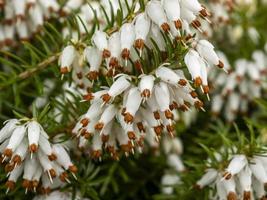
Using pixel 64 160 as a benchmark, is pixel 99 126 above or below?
above

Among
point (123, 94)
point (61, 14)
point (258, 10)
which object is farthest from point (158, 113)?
point (258, 10)

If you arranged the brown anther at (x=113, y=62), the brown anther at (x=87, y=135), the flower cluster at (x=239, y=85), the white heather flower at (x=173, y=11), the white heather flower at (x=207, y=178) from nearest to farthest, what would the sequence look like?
1. the white heather flower at (x=173, y=11)
2. the brown anther at (x=113, y=62)
3. the brown anther at (x=87, y=135)
4. the white heather flower at (x=207, y=178)
5. the flower cluster at (x=239, y=85)

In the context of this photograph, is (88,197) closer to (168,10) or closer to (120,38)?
(120,38)

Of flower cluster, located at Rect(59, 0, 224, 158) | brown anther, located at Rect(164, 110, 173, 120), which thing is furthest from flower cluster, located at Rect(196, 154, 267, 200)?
brown anther, located at Rect(164, 110, 173, 120)

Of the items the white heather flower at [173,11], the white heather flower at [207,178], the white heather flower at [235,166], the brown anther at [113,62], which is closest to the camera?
the white heather flower at [173,11]

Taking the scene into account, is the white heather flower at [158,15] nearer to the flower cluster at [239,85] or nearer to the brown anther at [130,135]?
the brown anther at [130,135]

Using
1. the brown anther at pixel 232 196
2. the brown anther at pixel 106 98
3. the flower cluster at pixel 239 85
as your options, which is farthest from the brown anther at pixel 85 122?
the flower cluster at pixel 239 85

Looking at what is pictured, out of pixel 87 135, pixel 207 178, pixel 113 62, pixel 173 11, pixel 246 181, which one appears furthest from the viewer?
pixel 207 178

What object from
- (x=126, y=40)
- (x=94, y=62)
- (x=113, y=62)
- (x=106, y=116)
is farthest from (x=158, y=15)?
(x=106, y=116)

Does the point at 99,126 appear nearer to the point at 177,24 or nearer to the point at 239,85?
the point at 177,24
